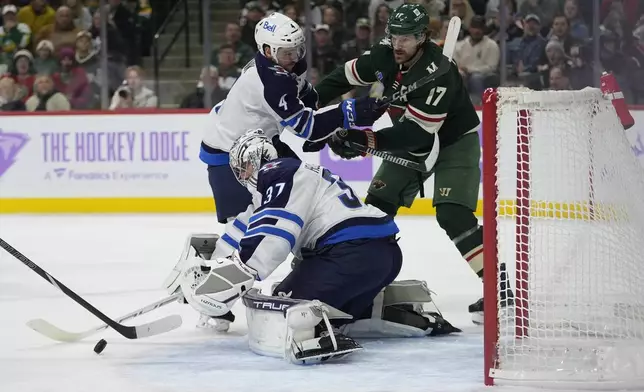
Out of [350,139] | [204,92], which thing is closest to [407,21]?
[350,139]

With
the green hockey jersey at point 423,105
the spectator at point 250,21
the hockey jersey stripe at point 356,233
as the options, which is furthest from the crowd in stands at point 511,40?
the hockey jersey stripe at point 356,233

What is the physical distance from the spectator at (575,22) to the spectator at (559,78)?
0.76 feet

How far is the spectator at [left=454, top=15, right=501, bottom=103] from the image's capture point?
25.1 feet

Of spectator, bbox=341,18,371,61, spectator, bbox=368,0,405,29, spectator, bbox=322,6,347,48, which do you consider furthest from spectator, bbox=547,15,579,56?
spectator, bbox=322,6,347,48

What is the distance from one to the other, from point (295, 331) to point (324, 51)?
15.9 feet

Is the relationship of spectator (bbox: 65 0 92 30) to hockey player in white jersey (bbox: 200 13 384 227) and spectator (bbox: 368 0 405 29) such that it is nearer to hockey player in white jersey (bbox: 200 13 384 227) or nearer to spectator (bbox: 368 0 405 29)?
spectator (bbox: 368 0 405 29)

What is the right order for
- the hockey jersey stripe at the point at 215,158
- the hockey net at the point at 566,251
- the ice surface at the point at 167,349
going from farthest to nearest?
the hockey jersey stripe at the point at 215,158, the ice surface at the point at 167,349, the hockey net at the point at 566,251

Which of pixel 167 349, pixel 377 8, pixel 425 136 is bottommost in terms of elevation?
pixel 167 349

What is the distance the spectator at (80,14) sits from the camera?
8359 mm

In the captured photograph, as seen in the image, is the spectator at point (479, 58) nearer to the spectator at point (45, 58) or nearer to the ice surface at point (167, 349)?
the ice surface at point (167, 349)

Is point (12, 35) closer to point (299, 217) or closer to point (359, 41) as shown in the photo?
point (359, 41)

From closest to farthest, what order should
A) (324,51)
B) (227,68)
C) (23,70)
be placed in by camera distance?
(324,51) < (227,68) < (23,70)

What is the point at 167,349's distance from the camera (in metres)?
3.64

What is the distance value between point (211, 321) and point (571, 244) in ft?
4.43
